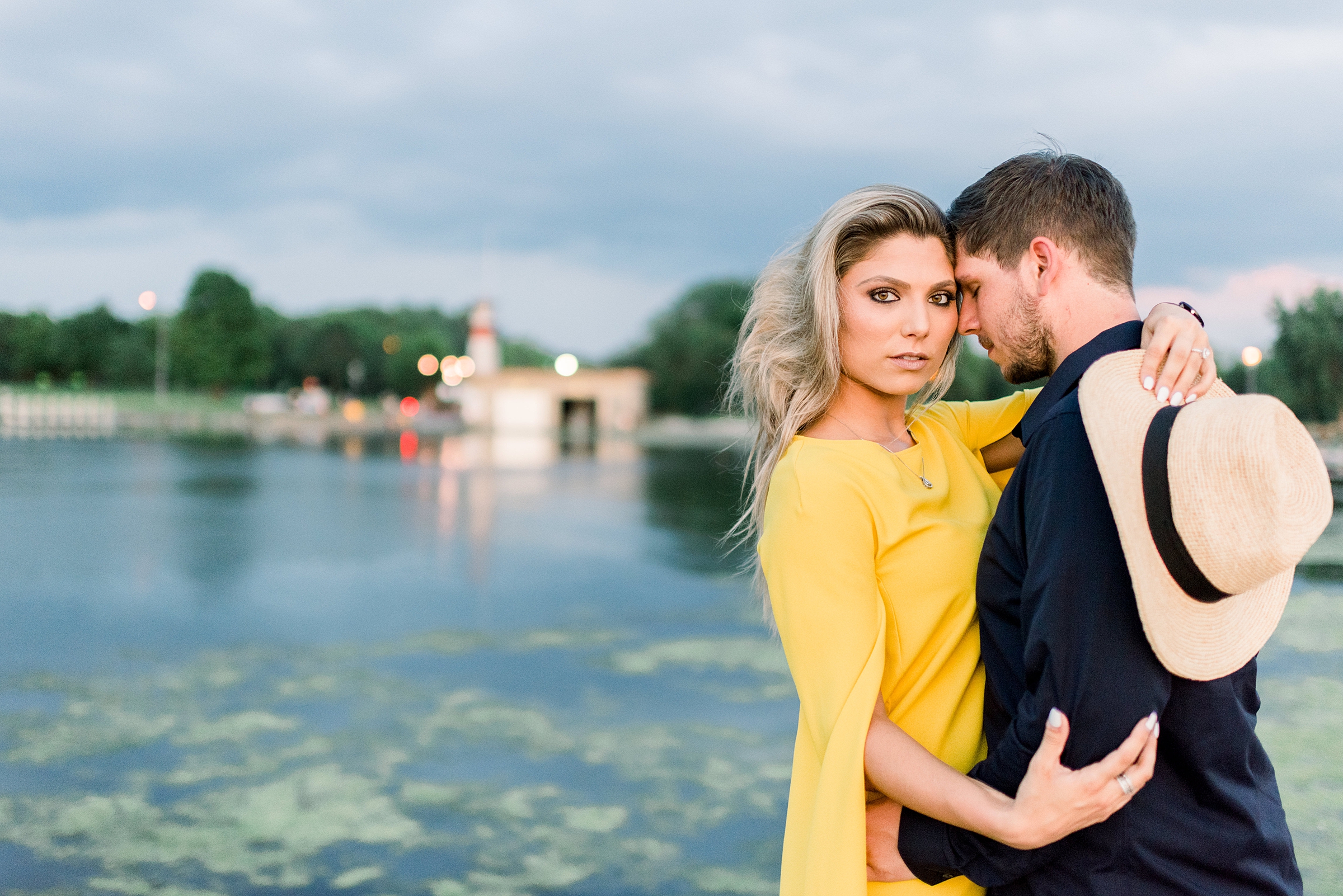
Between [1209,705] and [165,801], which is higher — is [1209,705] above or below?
above

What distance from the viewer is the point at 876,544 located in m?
1.90

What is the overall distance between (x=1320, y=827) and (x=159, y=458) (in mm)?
31309

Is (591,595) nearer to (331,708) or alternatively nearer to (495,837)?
(331,708)

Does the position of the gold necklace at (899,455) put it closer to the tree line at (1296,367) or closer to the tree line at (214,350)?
the tree line at (1296,367)

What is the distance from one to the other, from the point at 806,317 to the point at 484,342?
77805mm

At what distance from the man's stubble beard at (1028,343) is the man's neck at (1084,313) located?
0.02 m

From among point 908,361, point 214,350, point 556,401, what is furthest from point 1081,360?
point 214,350

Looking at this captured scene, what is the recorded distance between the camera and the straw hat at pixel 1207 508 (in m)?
1.37

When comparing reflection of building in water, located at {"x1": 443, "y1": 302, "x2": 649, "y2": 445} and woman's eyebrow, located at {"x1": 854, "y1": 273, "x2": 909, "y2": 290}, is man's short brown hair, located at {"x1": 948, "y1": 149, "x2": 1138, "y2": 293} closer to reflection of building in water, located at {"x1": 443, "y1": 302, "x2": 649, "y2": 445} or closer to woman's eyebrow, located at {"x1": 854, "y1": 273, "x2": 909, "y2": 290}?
woman's eyebrow, located at {"x1": 854, "y1": 273, "x2": 909, "y2": 290}

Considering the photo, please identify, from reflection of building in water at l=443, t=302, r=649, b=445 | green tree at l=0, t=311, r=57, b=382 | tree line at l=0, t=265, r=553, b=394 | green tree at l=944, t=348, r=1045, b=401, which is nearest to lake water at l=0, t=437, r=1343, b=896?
green tree at l=944, t=348, r=1045, b=401

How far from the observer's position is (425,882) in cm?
411

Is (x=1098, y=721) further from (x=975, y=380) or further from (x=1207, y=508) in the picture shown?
(x=975, y=380)

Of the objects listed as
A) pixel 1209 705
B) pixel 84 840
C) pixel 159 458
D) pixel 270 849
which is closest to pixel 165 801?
pixel 84 840

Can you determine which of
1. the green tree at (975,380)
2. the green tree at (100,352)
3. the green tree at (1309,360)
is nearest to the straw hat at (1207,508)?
the green tree at (975,380)
